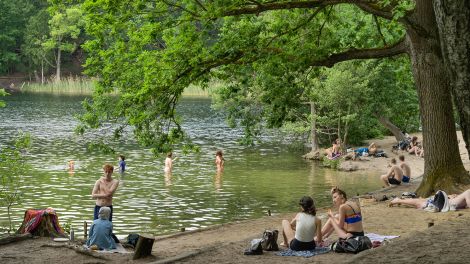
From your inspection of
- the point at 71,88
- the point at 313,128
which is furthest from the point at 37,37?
the point at 313,128

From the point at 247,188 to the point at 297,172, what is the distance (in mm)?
5827

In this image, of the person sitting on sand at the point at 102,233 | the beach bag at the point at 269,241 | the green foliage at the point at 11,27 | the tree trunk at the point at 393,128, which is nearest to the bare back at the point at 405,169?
the beach bag at the point at 269,241

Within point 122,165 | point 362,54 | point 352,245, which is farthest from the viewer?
point 122,165

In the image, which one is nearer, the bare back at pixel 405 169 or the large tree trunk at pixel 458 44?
the large tree trunk at pixel 458 44

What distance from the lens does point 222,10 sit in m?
18.5

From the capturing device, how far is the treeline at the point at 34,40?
334ft

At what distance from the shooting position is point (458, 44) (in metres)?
5.98

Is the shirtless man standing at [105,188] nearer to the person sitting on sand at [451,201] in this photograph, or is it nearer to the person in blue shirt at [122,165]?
the person sitting on sand at [451,201]

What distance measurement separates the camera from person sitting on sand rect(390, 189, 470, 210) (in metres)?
18.1

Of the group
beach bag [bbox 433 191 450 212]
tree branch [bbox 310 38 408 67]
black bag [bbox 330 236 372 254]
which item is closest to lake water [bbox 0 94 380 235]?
tree branch [bbox 310 38 408 67]

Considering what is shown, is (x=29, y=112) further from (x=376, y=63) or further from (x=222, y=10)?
(x=222, y=10)

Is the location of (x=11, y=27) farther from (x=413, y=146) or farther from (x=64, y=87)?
(x=413, y=146)

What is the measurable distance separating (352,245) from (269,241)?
1.49 m

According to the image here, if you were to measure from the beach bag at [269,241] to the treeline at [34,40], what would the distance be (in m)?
87.6
